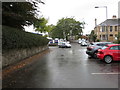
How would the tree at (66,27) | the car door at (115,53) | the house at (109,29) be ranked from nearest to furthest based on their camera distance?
the car door at (115,53) < the house at (109,29) < the tree at (66,27)

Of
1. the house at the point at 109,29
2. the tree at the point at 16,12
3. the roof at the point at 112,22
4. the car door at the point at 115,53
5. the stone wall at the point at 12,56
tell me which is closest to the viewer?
the stone wall at the point at 12,56

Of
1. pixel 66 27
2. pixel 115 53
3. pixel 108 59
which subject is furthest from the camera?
pixel 66 27

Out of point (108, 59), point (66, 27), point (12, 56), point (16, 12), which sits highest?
point (66, 27)

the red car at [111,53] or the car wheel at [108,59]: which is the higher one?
the red car at [111,53]

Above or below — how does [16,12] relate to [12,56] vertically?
above

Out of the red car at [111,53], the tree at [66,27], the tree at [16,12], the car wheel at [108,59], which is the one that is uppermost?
the tree at [66,27]

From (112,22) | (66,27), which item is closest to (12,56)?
(112,22)

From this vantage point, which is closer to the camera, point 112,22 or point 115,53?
point 115,53

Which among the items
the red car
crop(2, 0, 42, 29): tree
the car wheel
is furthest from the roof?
crop(2, 0, 42, 29): tree

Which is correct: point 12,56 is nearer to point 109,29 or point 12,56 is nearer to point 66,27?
point 109,29

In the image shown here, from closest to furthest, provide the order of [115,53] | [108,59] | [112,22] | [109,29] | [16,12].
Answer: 1. [115,53]
2. [108,59]
3. [16,12]
4. [109,29]
5. [112,22]

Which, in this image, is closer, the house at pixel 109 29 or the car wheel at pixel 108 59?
the car wheel at pixel 108 59

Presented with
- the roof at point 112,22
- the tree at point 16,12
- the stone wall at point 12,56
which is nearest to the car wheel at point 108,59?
the tree at point 16,12

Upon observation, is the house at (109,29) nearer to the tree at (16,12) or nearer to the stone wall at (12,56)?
the tree at (16,12)
